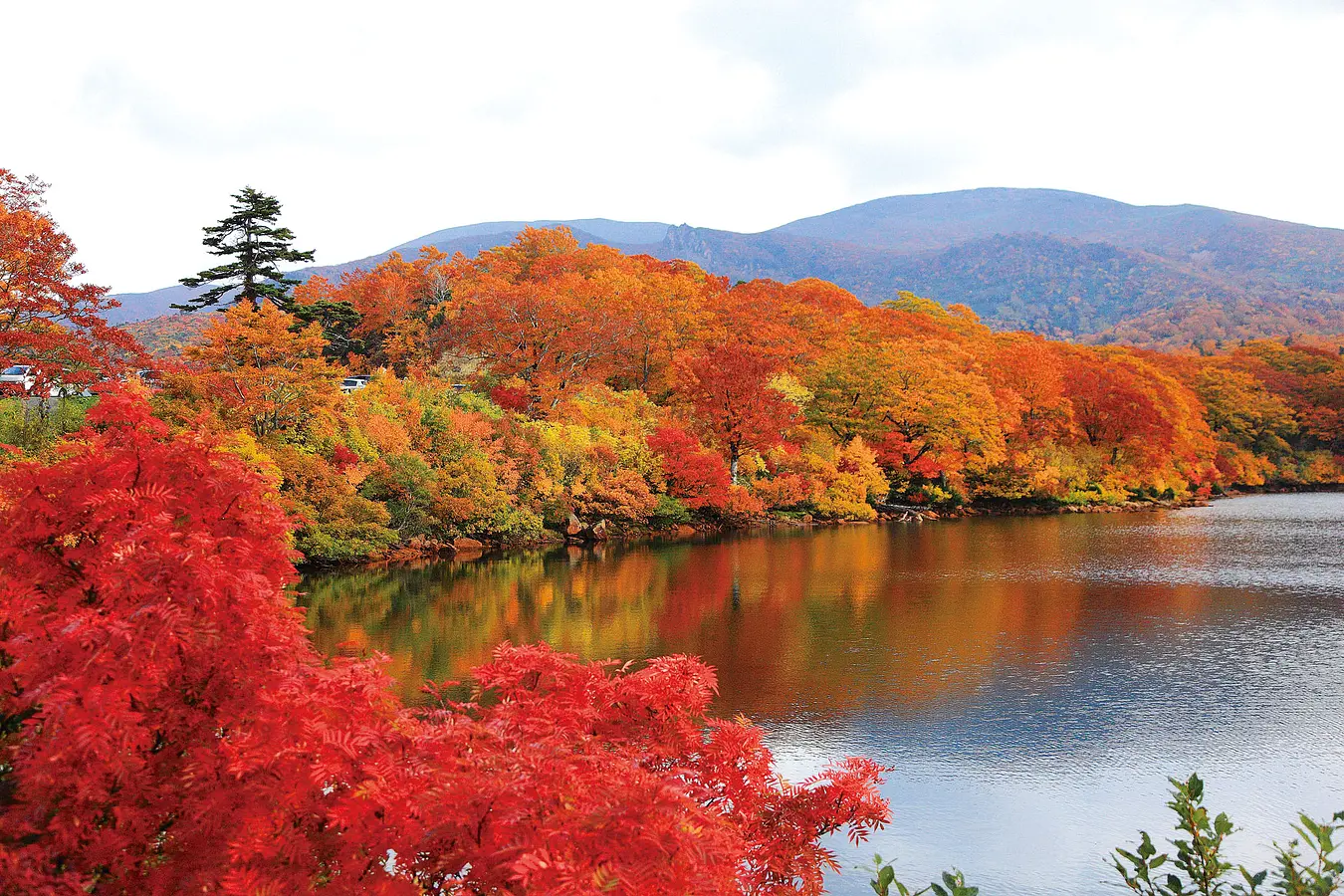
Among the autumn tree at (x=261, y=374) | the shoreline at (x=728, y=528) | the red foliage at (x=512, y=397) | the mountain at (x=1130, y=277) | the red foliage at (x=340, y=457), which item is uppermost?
the mountain at (x=1130, y=277)

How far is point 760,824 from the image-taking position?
4301 mm

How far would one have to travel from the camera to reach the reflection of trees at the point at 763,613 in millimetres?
11156

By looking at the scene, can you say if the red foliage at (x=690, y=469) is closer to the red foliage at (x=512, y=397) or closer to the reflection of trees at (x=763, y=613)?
the reflection of trees at (x=763, y=613)

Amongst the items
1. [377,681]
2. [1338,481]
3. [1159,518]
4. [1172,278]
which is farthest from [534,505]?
[1172,278]

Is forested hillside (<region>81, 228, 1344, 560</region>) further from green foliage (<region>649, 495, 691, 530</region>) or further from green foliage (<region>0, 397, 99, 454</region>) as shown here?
green foliage (<region>0, 397, 99, 454</region>)

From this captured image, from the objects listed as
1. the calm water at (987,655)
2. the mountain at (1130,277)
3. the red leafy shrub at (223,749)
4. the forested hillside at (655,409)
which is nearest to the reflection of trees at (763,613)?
the calm water at (987,655)

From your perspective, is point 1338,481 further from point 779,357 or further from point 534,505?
point 534,505

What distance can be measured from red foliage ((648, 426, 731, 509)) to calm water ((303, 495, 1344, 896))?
4.04 metres

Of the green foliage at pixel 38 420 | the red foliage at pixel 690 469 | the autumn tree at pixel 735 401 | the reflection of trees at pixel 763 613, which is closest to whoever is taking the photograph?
the reflection of trees at pixel 763 613

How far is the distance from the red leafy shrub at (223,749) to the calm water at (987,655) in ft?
14.0

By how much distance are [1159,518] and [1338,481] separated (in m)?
25.7

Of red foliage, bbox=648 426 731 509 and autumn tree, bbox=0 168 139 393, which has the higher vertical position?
autumn tree, bbox=0 168 139 393

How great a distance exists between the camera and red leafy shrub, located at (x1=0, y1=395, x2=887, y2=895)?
8.68 feet

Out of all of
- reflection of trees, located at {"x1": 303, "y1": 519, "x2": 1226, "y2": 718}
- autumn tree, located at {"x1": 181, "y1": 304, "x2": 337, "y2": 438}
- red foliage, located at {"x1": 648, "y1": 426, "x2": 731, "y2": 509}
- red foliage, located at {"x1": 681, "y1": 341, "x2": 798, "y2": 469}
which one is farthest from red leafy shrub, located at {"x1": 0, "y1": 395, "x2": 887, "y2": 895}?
red foliage, located at {"x1": 681, "y1": 341, "x2": 798, "y2": 469}
